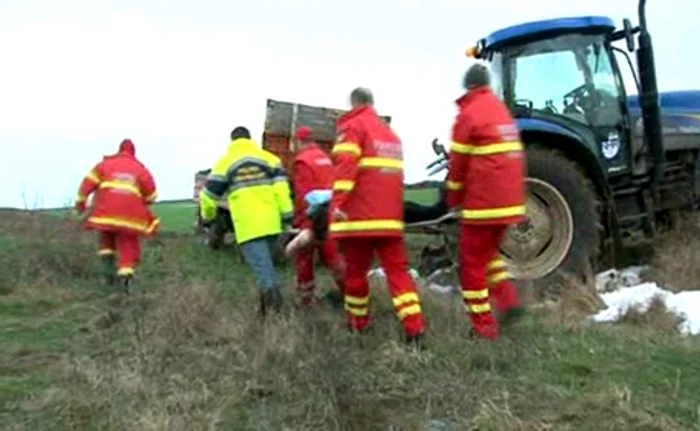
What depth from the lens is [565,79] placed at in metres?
11.7

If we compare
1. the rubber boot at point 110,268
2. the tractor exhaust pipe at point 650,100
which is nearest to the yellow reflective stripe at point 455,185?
the tractor exhaust pipe at point 650,100

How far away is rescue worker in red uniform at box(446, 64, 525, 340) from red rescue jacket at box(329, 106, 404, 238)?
0.42 metres

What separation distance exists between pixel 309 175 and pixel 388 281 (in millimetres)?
2758

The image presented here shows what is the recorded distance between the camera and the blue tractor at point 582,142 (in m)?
11.0

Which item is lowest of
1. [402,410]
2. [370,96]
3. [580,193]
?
[402,410]

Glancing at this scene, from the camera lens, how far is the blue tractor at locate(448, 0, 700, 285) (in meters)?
11.0

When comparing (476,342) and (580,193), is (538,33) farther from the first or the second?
(476,342)

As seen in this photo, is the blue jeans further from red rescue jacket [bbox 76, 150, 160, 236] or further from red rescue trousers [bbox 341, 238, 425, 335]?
red rescue jacket [bbox 76, 150, 160, 236]

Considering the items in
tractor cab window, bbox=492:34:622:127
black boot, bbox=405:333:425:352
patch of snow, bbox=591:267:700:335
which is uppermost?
tractor cab window, bbox=492:34:622:127

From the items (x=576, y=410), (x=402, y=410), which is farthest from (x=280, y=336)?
(x=576, y=410)

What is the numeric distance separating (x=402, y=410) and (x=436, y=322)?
212cm

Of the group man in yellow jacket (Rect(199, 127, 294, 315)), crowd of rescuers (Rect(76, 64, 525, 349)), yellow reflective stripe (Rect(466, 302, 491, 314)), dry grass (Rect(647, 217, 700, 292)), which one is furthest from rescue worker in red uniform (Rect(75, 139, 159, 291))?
dry grass (Rect(647, 217, 700, 292))

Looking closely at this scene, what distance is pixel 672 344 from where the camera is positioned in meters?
7.85

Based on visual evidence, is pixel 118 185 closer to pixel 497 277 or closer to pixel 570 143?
pixel 570 143
